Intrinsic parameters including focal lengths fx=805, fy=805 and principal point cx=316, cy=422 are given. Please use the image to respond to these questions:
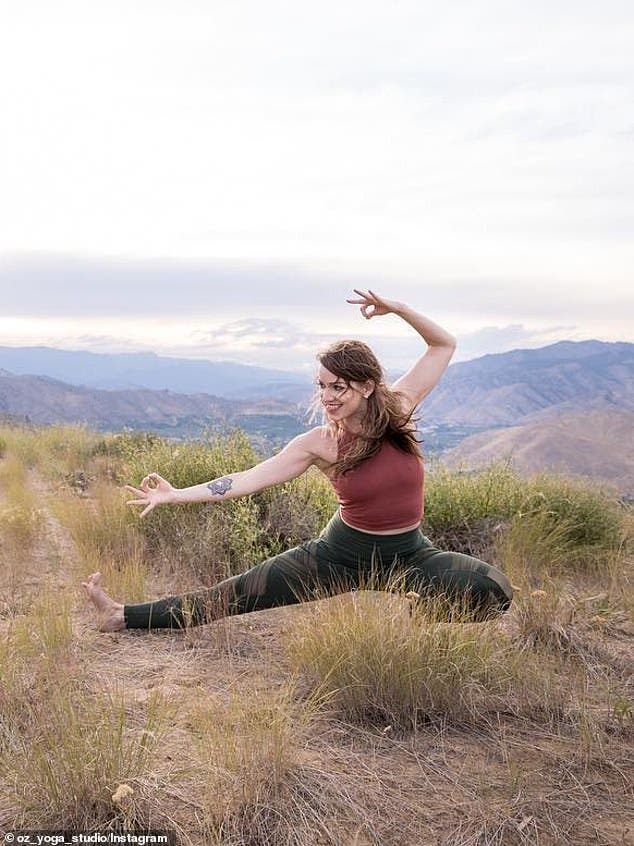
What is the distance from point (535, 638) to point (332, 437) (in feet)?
4.71

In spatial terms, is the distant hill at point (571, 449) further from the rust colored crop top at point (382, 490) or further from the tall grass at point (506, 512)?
the rust colored crop top at point (382, 490)

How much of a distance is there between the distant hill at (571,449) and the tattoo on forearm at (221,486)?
4.11 m

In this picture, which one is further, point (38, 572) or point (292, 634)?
point (38, 572)

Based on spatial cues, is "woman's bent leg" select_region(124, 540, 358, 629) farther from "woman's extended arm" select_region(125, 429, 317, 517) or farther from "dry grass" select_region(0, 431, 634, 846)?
"woman's extended arm" select_region(125, 429, 317, 517)

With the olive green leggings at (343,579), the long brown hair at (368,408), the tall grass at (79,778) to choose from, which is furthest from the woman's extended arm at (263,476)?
the tall grass at (79,778)

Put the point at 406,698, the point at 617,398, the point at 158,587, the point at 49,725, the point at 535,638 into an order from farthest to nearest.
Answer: the point at 617,398, the point at 158,587, the point at 535,638, the point at 406,698, the point at 49,725

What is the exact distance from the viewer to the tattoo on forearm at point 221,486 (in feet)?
12.2

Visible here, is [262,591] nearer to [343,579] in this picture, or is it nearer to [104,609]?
[343,579]

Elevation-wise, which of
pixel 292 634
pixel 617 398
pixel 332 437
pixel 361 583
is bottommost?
pixel 617 398

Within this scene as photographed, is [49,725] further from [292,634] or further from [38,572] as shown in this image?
[38,572]

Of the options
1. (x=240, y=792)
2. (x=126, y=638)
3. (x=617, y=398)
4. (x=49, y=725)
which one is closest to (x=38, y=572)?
(x=126, y=638)

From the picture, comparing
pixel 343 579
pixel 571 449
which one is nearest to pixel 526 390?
pixel 571 449

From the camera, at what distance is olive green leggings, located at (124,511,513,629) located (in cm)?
375

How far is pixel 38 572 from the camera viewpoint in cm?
526
